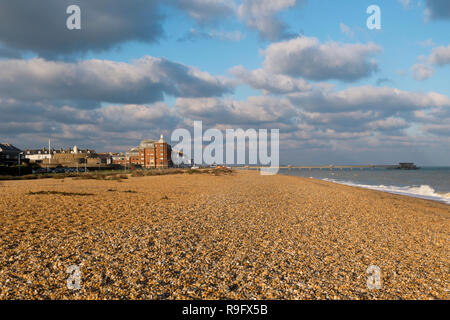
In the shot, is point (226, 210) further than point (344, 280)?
Yes

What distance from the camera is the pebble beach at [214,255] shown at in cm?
572

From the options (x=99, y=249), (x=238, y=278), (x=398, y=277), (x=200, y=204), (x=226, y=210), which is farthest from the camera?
(x=200, y=204)

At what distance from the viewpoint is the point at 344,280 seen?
6387mm

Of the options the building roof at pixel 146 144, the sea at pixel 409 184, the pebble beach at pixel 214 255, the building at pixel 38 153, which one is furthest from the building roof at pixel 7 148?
the pebble beach at pixel 214 255

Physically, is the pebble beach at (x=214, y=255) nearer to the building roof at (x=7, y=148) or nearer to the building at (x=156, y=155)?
the building roof at (x=7, y=148)

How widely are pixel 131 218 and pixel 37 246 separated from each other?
4561 mm

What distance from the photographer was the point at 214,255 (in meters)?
7.73

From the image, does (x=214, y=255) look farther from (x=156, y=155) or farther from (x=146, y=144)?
(x=146, y=144)

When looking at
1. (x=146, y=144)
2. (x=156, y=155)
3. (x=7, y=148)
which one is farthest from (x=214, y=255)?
(x=146, y=144)

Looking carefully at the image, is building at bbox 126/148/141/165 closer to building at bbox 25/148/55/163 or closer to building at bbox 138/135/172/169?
building at bbox 138/135/172/169

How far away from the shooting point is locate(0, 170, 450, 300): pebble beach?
→ 5723mm

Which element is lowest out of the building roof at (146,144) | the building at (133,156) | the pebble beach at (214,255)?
the pebble beach at (214,255)
